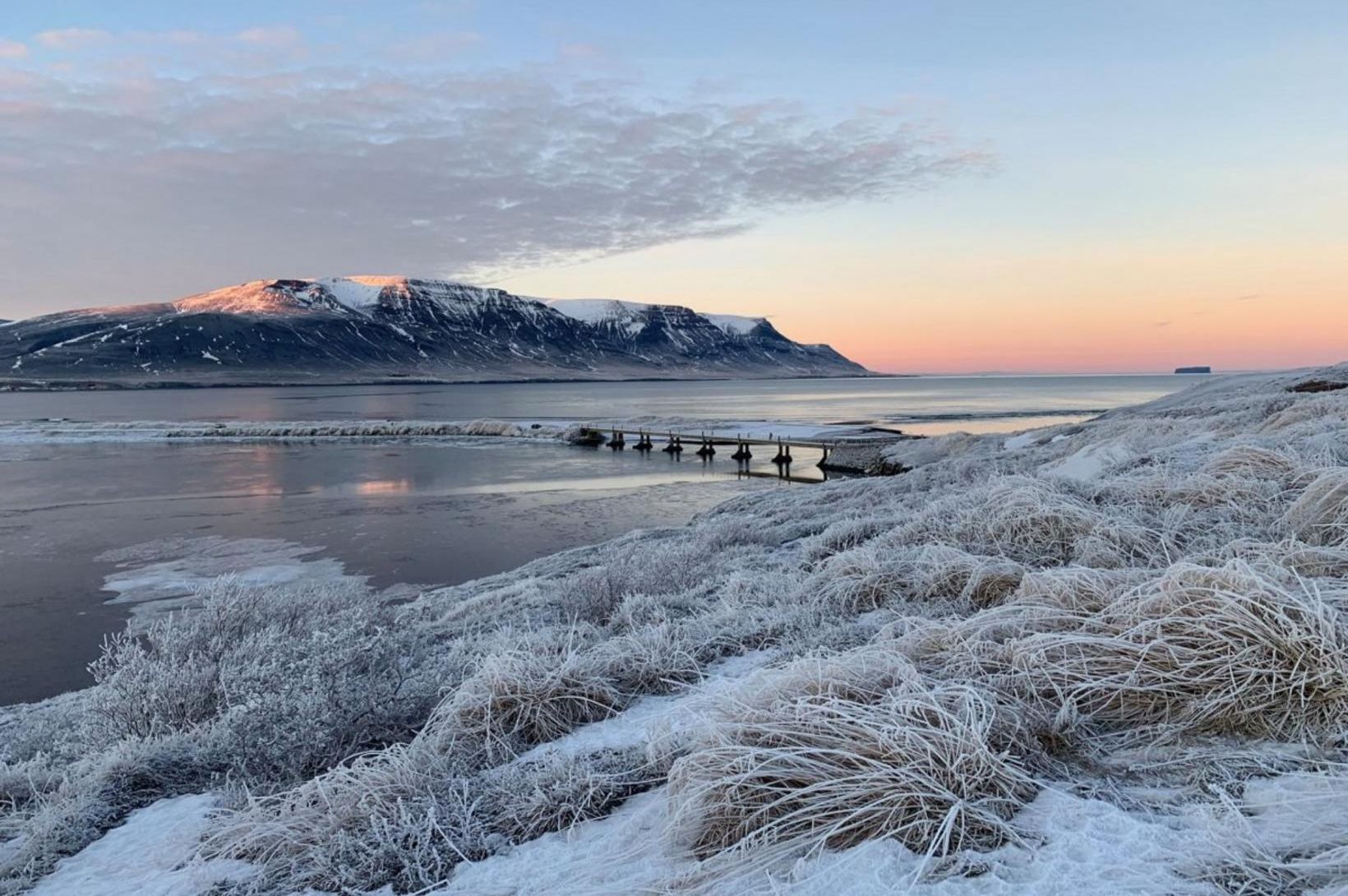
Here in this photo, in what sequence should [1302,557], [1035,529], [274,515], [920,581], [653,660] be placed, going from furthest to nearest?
1. [274,515]
2. [1035,529]
3. [920,581]
4. [653,660]
5. [1302,557]

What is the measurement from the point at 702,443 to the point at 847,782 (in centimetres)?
4647

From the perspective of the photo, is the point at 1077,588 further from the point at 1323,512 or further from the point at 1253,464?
the point at 1253,464

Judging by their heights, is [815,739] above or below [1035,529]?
below

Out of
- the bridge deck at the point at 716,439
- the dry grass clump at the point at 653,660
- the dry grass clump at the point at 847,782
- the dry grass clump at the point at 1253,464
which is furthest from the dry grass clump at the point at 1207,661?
the bridge deck at the point at 716,439

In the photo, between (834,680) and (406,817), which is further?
(834,680)

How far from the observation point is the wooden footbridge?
44.8 meters

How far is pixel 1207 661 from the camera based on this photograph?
3354 millimetres

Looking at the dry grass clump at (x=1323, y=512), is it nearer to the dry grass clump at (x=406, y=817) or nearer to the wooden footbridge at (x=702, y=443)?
the dry grass clump at (x=406, y=817)

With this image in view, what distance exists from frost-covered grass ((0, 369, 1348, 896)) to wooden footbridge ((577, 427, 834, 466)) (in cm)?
3721

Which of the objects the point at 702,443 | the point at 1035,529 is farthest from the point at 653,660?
the point at 702,443

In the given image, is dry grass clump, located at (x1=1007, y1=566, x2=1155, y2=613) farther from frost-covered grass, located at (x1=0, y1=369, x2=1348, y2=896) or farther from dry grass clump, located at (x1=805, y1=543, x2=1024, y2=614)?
dry grass clump, located at (x1=805, y1=543, x2=1024, y2=614)

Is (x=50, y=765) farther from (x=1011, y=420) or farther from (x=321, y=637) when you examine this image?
(x=1011, y=420)

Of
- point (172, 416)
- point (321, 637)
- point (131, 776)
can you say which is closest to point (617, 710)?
point (321, 637)

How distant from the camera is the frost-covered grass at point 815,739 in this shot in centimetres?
253
